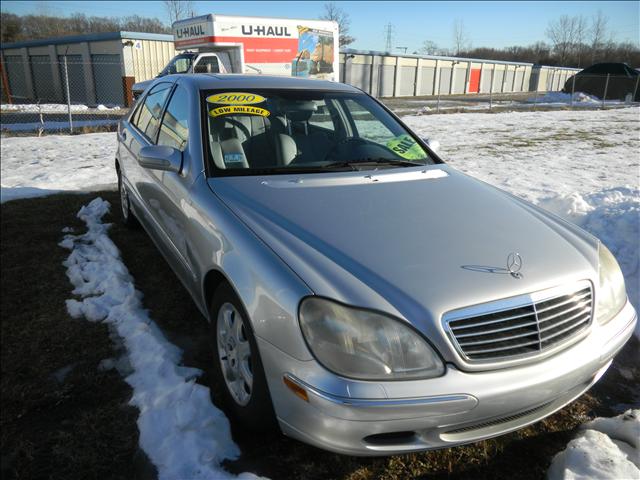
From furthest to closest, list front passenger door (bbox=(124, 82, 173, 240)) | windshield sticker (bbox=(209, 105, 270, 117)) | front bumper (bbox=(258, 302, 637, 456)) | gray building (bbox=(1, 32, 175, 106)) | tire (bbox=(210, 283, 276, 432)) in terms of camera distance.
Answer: gray building (bbox=(1, 32, 175, 106))
front passenger door (bbox=(124, 82, 173, 240))
windshield sticker (bbox=(209, 105, 270, 117))
tire (bbox=(210, 283, 276, 432))
front bumper (bbox=(258, 302, 637, 456))

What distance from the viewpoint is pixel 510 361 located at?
1764mm

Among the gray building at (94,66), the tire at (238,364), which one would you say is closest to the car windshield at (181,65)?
the gray building at (94,66)

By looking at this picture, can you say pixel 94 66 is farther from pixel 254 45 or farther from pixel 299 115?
pixel 299 115

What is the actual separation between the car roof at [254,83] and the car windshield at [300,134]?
0.22ft

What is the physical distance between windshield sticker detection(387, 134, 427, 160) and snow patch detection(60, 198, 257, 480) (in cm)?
192

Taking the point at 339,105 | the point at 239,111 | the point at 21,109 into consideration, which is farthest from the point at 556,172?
the point at 21,109

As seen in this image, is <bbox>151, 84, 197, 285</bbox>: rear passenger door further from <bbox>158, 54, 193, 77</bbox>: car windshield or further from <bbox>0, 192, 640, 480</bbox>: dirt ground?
<bbox>158, 54, 193, 77</bbox>: car windshield

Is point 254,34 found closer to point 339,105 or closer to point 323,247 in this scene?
point 339,105

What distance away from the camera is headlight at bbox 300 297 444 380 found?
1.68m

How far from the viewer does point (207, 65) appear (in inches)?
617

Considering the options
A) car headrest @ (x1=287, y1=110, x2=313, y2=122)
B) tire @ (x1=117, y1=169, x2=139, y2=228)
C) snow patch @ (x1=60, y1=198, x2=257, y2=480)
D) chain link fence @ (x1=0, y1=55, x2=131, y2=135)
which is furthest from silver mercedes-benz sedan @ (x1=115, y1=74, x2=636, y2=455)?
chain link fence @ (x1=0, y1=55, x2=131, y2=135)

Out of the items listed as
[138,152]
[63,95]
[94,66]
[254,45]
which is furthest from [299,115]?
[63,95]

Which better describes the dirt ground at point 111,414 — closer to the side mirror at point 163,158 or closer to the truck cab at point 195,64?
the side mirror at point 163,158

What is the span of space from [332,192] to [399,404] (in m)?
1.26
